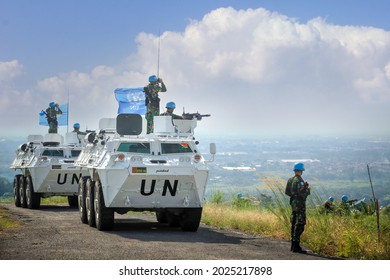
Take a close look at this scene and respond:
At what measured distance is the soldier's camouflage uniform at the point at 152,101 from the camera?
64.8ft

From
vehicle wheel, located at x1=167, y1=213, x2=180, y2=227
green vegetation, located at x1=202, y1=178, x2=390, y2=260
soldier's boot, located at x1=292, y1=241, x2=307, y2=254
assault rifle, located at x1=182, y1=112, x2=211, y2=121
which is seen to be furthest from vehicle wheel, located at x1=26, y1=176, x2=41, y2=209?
soldier's boot, located at x1=292, y1=241, x2=307, y2=254

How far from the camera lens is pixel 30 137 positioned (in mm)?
28828

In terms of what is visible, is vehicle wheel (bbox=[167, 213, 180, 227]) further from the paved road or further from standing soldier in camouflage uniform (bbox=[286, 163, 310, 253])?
standing soldier in camouflage uniform (bbox=[286, 163, 310, 253])

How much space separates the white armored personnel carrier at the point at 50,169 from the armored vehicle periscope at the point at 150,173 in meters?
8.27

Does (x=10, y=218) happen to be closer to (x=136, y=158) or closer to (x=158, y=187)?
(x=136, y=158)

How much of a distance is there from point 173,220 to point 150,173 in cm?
270

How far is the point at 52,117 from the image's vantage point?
30.4 meters

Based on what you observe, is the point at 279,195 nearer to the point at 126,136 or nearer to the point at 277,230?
the point at 277,230

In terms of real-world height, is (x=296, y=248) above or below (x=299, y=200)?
below

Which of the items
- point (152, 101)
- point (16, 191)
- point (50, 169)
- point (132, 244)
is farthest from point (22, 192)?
point (132, 244)

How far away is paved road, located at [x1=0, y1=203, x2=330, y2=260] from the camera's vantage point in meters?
13.4

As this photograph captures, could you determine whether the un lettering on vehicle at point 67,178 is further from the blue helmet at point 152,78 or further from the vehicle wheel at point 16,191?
the blue helmet at point 152,78

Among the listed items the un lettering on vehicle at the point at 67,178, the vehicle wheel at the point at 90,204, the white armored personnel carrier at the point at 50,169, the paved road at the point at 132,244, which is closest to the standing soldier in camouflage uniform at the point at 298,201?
the paved road at the point at 132,244
